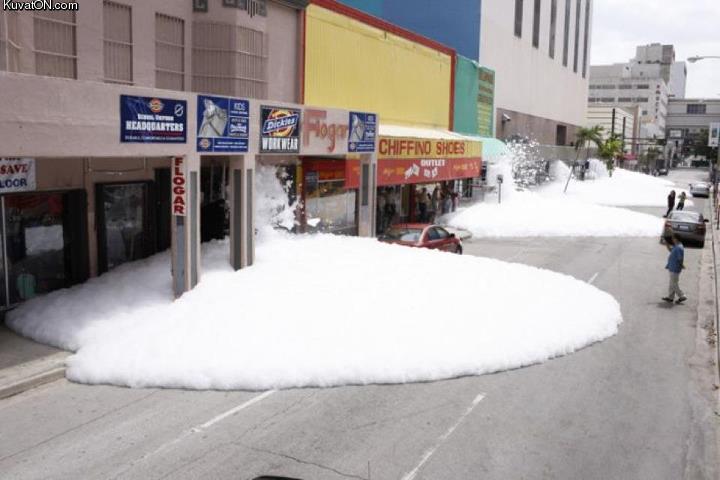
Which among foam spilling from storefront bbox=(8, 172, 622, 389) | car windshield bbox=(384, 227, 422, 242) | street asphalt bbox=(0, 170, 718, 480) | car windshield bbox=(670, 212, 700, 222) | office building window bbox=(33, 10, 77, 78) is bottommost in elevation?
street asphalt bbox=(0, 170, 718, 480)

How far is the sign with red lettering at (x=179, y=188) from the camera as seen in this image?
13984 mm

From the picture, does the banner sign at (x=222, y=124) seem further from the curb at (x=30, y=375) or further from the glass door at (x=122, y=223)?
the curb at (x=30, y=375)

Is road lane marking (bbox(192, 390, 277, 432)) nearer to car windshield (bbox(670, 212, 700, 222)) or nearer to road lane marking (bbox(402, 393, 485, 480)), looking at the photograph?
road lane marking (bbox(402, 393, 485, 480))

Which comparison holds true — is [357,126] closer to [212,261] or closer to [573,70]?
[212,261]

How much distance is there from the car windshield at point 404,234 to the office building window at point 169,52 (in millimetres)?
7393

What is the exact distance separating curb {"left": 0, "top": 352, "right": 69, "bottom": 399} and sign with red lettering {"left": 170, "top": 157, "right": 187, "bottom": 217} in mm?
3640

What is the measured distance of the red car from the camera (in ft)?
70.1

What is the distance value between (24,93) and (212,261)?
5.98 metres

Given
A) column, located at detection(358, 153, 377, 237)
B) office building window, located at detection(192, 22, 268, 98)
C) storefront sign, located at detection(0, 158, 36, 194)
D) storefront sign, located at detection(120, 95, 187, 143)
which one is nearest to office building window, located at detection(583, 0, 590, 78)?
column, located at detection(358, 153, 377, 237)

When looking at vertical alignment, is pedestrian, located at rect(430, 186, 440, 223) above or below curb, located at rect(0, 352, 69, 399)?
above

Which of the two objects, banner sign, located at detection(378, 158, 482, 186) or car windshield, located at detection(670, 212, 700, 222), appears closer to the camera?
banner sign, located at detection(378, 158, 482, 186)

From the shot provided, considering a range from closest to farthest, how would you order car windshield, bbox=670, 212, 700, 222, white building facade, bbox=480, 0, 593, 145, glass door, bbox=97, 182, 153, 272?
glass door, bbox=97, 182, 153, 272 → car windshield, bbox=670, 212, 700, 222 → white building facade, bbox=480, 0, 593, 145

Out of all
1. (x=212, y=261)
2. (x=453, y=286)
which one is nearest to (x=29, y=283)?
(x=212, y=261)

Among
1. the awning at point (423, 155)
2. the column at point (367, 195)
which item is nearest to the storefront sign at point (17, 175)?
the column at point (367, 195)
